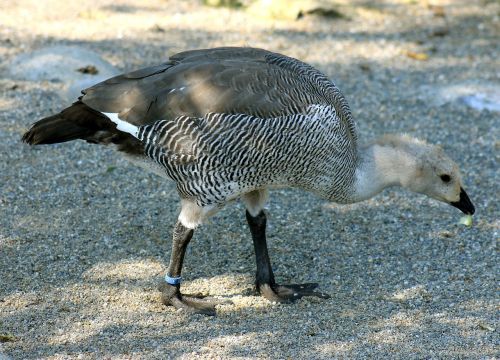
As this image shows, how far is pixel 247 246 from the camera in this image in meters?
6.93

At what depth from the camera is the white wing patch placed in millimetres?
5781

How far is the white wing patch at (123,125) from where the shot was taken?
19.0 feet

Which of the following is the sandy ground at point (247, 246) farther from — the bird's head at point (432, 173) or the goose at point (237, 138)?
the bird's head at point (432, 173)

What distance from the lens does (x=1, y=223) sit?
22.5 ft

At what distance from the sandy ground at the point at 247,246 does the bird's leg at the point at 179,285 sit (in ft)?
0.28

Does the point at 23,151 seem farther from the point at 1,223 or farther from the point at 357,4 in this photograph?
the point at 357,4

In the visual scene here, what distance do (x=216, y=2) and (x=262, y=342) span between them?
300 inches

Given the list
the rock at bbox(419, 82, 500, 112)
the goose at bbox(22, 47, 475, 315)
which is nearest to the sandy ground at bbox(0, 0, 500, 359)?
the rock at bbox(419, 82, 500, 112)

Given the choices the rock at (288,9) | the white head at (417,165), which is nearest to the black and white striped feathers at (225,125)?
the white head at (417,165)

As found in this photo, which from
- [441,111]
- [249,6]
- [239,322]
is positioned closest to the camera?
[239,322]

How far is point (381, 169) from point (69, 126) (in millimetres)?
2311

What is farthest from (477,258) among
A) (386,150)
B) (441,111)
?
(441,111)

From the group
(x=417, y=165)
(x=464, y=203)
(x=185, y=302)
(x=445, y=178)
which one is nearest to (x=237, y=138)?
(x=185, y=302)

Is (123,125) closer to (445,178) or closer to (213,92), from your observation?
(213,92)
